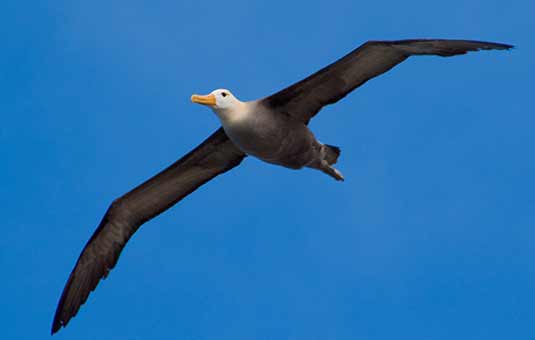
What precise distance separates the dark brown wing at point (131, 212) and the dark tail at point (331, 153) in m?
1.39

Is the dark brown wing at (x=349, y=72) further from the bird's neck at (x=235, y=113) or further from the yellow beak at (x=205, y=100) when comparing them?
the yellow beak at (x=205, y=100)

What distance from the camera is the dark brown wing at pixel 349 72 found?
12.7 metres

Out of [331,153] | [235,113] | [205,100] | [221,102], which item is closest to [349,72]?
[331,153]

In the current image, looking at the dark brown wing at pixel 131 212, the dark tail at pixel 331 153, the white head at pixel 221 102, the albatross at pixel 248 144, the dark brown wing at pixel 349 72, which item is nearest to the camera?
the dark brown wing at pixel 349 72

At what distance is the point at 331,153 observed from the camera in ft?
47.0

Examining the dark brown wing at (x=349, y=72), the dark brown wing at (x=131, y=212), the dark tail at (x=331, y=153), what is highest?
the dark brown wing at (x=349, y=72)

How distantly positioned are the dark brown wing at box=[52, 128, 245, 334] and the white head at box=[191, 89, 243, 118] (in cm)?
145

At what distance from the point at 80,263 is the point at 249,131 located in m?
4.06

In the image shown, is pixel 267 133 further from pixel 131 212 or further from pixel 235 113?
pixel 131 212

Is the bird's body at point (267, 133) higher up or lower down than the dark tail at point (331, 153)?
lower down

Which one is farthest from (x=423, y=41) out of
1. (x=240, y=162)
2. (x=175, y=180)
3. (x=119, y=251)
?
(x=119, y=251)

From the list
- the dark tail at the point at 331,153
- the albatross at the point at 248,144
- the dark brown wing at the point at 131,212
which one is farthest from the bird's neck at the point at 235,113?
the dark tail at the point at 331,153

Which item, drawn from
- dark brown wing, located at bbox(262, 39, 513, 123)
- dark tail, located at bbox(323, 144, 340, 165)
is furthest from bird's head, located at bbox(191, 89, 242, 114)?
dark tail, located at bbox(323, 144, 340, 165)

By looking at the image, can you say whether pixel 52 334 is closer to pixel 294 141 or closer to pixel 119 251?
pixel 119 251
